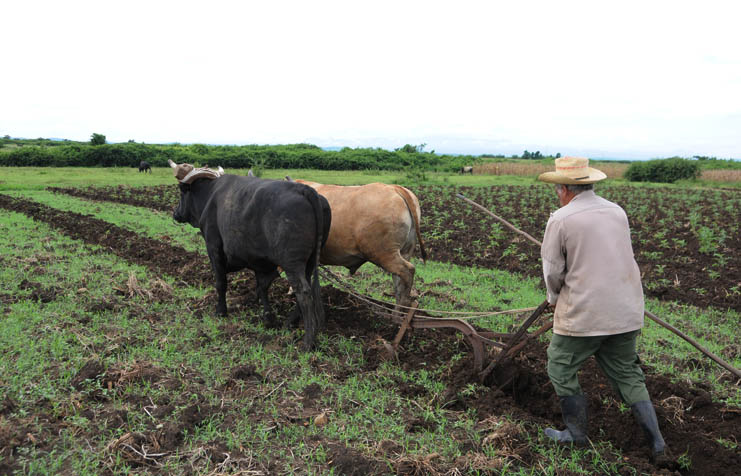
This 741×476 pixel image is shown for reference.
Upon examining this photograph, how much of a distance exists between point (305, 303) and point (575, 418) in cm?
304

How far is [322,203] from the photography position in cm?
596

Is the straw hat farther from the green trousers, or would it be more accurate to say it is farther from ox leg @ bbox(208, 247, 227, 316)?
ox leg @ bbox(208, 247, 227, 316)

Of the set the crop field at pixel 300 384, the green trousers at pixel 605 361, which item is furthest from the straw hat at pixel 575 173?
the crop field at pixel 300 384

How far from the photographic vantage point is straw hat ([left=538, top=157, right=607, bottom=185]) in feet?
12.3

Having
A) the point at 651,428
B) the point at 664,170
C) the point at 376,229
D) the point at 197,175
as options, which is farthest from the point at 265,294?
the point at 664,170

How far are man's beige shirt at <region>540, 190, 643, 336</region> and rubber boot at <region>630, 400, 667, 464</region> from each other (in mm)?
618

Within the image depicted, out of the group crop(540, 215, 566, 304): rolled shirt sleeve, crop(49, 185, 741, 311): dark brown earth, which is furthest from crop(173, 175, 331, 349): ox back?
crop(49, 185, 741, 311): dark brown earth

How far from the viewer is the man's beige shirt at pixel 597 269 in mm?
3629

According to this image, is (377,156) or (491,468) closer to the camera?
(491,468)

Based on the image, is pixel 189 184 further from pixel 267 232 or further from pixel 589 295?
pixel 589 295

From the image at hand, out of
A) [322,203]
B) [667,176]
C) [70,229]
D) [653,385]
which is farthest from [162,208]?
[667,176]

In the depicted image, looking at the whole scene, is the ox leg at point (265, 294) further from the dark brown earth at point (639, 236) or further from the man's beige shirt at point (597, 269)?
the dark brown earth at point (639, 236)

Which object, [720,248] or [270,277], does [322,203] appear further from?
[720,248]

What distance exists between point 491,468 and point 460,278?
18.6 feet
